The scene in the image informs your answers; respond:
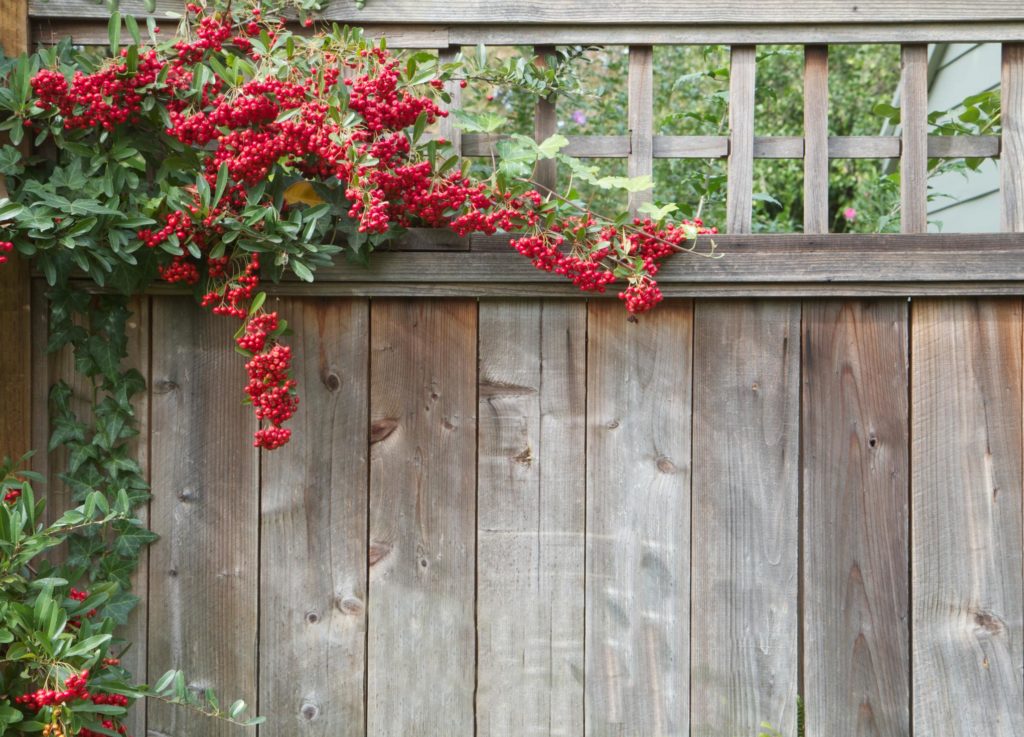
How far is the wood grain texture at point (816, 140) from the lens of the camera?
69.6 inches

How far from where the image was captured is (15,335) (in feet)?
5.88

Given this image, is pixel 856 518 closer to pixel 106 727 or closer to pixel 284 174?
pixel 284 174

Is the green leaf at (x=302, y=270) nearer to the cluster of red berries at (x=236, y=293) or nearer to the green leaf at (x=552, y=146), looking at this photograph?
the cluster of red berries at (x=236, y=293)

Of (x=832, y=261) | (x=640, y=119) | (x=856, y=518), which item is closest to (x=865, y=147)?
(x=832, y=261)

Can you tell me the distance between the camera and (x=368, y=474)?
72.1 inches

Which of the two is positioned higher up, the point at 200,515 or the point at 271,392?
the point at 271,392

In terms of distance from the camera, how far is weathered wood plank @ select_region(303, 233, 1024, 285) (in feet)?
5.77

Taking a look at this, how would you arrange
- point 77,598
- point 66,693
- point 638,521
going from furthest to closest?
point 638,521 → point 77,598 → point 66,693

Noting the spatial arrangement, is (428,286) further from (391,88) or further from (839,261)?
(839,261)

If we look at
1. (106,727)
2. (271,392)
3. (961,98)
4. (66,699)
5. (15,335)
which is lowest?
(106,727)

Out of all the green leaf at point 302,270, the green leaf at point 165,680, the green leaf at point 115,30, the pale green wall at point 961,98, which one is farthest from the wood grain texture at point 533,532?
the pale green wall at point 961,98

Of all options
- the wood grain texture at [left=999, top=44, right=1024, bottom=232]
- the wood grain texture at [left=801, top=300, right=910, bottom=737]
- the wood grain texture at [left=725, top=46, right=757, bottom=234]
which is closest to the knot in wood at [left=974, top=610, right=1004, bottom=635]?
the wood grain texture at [left=801, top=300, right=910, bottom=737]

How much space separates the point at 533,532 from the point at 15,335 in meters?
1.07

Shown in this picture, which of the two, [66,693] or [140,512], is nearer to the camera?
[66,693]
